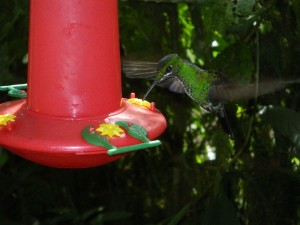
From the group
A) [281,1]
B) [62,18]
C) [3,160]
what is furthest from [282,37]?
[3,160]

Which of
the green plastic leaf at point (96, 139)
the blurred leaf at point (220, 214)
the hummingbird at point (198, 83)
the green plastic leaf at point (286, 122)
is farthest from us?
the blurred leaf at point (220, 214)

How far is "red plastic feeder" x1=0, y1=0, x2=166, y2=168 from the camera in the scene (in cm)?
194

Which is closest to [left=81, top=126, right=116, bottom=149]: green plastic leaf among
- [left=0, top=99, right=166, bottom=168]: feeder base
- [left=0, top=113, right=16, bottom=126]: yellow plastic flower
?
[left=0, top=99, right=166, bottom=168]: feeder base

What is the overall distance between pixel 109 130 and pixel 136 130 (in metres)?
0.08

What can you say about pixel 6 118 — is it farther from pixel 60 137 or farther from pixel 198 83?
pixel 198 83

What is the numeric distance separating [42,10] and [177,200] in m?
2.01

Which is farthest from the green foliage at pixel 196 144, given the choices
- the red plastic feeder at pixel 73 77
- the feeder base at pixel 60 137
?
the feeder base at pixel 60 137

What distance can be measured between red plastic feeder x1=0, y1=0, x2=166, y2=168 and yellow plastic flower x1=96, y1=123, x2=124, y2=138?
2cm

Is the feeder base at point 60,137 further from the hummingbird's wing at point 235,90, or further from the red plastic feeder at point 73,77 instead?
the hummingbird's wing at point 235,90

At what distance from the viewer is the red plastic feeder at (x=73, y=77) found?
6.37 feet

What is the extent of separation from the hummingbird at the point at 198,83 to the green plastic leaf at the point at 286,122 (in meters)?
0.27

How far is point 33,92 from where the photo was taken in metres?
2.10

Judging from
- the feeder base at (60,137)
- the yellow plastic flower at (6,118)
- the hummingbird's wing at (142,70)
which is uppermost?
the hummingbird's wing at (142,70)

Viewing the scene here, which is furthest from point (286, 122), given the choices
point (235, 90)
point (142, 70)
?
point (142, 70)
